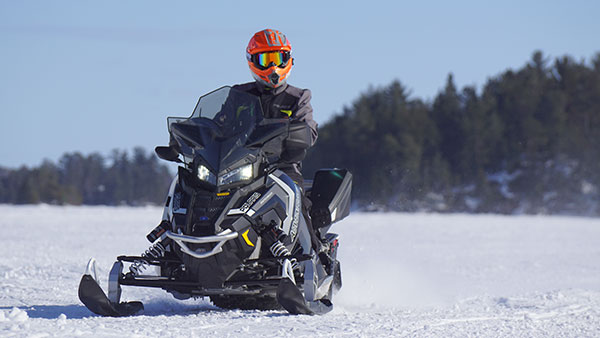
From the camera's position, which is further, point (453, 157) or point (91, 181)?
point (453, 157)

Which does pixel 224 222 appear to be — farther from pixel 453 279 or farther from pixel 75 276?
pixel 453 279

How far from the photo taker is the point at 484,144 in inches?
2018

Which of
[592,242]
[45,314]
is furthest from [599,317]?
[592,242]

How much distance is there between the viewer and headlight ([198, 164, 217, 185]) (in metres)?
5.05

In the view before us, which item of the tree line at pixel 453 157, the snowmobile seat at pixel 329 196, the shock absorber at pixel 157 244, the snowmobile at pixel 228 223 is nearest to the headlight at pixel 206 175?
the snowmobile at pixel 228 223

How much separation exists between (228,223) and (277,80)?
4.86ft

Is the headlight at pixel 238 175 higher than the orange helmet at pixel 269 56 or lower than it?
lower

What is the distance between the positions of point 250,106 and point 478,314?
2271 mm

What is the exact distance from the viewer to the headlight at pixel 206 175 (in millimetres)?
5051

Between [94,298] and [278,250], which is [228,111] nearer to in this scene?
[278,250]

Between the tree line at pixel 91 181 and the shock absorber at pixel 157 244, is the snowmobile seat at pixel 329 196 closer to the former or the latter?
the shock absorber at pixel 157 244

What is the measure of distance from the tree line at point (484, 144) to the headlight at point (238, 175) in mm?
37051

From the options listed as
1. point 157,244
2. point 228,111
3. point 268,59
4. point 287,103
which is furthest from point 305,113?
point 157,244

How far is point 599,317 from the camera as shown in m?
5.88
